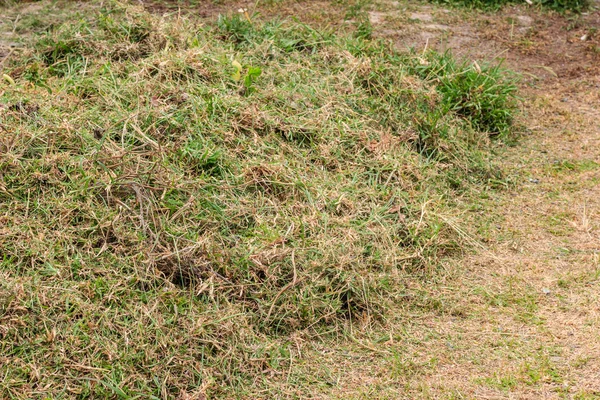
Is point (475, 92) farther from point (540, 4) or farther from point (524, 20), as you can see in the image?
point (540, 4)

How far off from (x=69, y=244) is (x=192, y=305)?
0.58 metres

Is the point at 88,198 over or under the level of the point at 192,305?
over

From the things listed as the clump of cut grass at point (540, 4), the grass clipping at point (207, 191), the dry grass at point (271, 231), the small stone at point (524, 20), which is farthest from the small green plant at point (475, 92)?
the clump of cut grass at point (540, 4)

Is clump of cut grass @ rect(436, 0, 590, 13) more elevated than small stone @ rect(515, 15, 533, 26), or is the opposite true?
clump of cut grass @ rect(436, 0, 590, 13)

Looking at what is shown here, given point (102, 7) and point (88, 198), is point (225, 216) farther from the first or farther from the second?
point (102, 7)

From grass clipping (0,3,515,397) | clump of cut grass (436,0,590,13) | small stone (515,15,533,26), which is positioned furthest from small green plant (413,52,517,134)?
clump of cut grass (436,0,590,13)

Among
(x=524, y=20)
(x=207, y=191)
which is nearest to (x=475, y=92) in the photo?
(x=524, y=20)

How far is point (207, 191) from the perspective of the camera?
400 cm

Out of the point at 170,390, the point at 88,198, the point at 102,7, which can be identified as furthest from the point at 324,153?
the point at 102,7

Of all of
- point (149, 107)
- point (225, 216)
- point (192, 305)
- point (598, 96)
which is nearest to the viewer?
point (192, 305)

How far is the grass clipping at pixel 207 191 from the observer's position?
3369mm

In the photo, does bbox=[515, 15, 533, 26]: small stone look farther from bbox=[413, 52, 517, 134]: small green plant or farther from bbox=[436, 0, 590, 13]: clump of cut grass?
bbox=[413, 52, 517, 134]: small green plant

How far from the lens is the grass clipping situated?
3.37 meters

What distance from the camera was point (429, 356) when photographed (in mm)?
3617
